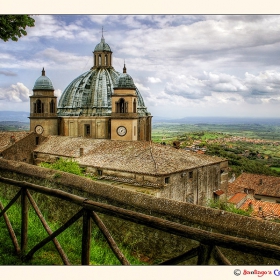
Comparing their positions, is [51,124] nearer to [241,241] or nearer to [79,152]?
[79,152]

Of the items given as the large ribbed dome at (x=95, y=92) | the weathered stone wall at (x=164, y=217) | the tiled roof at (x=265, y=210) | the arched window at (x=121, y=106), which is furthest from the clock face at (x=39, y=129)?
the weathered stone wall at (x=164, y=217)

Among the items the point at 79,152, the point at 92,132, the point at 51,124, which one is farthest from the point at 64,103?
the point at 79,152

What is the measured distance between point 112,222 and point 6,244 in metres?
2.12

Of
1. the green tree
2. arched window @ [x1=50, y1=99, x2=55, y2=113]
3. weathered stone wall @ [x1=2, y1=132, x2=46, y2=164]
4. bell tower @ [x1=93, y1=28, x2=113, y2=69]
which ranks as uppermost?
bell tower @ [x1=93, y1=28, x2=113, y2=69]

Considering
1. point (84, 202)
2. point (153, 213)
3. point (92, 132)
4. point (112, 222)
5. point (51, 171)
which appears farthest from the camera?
point (92, 132)

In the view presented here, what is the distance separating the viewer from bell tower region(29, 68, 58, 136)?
37.2m

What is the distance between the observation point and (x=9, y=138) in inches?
1216

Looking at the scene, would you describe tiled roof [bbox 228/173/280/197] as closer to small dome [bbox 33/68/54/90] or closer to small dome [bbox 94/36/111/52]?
small dome [bbox 94/36/111/52]

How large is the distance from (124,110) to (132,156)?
1093cm

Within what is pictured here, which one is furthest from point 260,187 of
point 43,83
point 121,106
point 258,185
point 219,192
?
point 43,83

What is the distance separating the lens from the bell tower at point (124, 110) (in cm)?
3444

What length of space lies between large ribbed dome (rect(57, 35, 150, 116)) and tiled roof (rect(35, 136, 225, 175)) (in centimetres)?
780

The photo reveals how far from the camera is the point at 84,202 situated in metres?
4.67

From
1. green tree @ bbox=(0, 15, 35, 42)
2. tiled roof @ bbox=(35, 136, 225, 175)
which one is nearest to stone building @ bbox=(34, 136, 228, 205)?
tiled roof @ bbox=(35, 136, 225, 175)
